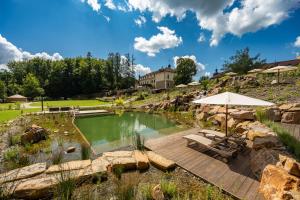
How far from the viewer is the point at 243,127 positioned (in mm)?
7301

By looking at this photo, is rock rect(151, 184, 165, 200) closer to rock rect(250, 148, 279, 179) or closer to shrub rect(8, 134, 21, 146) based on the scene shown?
rock rect(250, 148, 279, 179)

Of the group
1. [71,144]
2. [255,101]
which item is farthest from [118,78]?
[255,101]

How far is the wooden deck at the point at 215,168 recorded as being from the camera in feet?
11.7

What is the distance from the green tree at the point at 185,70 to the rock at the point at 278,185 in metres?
41.6

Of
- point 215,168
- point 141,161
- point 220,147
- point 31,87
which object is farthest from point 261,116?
point 31,87

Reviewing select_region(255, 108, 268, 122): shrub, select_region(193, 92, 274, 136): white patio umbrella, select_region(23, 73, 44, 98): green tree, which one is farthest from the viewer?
select_region(23, 73, 44, 98): green tree

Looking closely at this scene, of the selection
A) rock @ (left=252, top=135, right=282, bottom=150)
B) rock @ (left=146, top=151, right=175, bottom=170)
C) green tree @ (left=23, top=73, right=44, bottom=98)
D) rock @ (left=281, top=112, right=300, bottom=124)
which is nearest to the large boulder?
rock @ (left=146, top=151, right=175, bottom=170)

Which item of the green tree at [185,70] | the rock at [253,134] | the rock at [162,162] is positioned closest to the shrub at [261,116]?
the rock at [253,134]

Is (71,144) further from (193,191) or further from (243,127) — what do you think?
(243,127)

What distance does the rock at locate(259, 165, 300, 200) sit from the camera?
2.63 meters

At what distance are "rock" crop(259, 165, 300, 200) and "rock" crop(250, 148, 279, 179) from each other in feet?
2.62

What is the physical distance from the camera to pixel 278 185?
2.95 metres

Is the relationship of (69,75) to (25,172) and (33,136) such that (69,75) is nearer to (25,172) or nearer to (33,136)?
(33,136)

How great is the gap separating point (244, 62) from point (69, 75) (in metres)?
42.9
